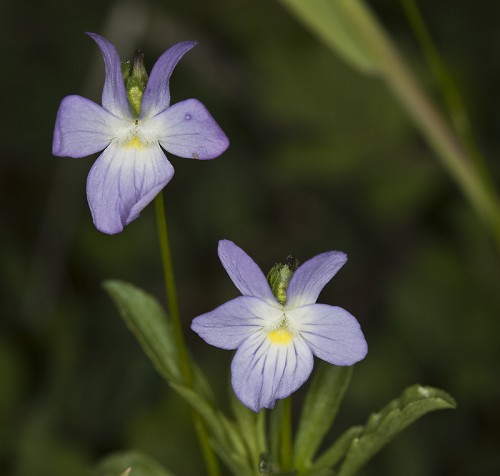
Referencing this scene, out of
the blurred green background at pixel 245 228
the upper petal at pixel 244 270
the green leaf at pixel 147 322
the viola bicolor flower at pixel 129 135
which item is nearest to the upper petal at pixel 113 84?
the viola bicolor flower at pixel 129 135

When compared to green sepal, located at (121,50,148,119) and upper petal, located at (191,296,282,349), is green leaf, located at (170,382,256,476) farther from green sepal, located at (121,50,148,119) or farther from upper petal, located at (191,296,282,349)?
green sepal, located at (121,50,148,119)

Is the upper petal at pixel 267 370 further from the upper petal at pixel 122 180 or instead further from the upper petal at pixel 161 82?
the upper petal at pixel 161 82

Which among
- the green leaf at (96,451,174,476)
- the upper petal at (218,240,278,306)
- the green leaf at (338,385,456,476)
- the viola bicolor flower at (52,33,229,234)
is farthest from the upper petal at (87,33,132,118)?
the green leaf at (96,451,174,476)

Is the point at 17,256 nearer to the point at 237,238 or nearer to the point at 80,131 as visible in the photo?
the point at 237,238

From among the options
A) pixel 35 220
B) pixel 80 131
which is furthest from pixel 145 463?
pixel 35 220

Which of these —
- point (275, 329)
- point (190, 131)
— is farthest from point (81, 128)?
point (275, 329)
